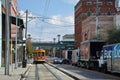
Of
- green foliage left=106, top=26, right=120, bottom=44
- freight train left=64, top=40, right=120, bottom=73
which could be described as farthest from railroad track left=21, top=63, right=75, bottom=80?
green foliage left=106, top=26, right=120, bottom=44

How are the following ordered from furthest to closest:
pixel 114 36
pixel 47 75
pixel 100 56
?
pixel 114 36
pixel 100 56
pixel 47 75

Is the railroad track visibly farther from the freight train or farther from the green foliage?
the green foliage

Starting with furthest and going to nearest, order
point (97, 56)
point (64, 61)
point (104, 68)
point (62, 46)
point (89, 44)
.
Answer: point (62, 46) → point (64, 61) → point (89, 44) → point (97, 56) → point (104, 68)

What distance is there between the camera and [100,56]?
45.4 metres

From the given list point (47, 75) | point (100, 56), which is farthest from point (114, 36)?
point (47, 75)

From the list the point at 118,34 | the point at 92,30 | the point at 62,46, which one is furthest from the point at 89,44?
the point at 62,46

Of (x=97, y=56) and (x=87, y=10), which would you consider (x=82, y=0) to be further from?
(x=97, y=56)

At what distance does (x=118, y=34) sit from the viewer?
65.3 meters

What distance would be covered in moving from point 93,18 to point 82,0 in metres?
29.6

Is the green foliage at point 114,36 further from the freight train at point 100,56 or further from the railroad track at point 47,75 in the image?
the railroad track at point 47,75

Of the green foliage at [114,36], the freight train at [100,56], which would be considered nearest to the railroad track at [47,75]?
the freight train at [100,56]

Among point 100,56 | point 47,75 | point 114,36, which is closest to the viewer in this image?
point 47,75

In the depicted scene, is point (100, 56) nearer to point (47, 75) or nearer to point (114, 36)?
point (47, 75)

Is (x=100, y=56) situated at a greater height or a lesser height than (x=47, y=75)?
greater
